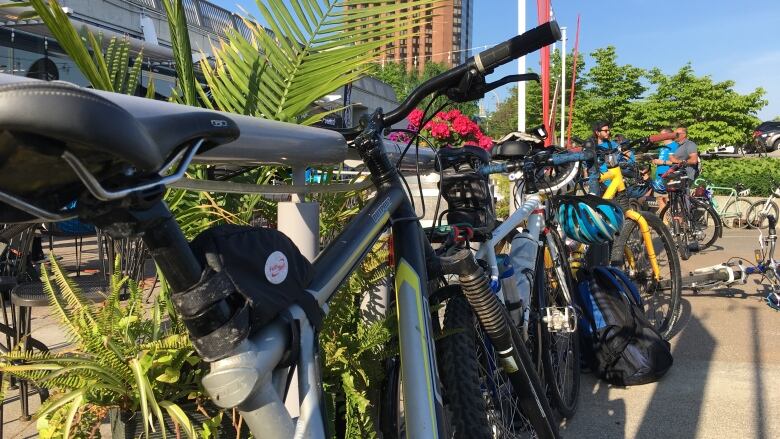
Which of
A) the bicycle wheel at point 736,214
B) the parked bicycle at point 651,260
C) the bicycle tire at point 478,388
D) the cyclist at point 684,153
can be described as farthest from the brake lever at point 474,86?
the bicycle wheel at point 736,214

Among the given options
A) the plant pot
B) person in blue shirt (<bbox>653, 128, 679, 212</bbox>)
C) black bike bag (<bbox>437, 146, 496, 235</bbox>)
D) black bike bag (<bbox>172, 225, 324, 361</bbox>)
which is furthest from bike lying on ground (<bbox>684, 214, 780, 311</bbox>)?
person in blue shirt (<bbox>653, 128, 679, 212</bbox>)

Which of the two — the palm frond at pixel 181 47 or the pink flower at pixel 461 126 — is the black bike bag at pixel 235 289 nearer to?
the palm frond at pixel 181 47

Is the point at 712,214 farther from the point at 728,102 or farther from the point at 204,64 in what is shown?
the point at 728,102

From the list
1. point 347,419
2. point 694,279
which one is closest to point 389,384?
point 347,419

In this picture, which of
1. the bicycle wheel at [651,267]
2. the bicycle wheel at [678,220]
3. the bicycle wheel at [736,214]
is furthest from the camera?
the bicycle wheel at [736,214]

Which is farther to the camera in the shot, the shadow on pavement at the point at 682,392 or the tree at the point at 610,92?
the tree at the point at 610,92

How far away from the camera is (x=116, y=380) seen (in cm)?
145

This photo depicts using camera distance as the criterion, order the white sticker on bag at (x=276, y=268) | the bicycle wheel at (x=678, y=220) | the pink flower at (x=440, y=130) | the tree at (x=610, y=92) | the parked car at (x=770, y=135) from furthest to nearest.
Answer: the tree at (x=610, y=92)
the parked car at (x=770, y=135)
the bicycle wheel at (x=678, y=220)
the pink flower at (x=440, y=130)
the white sticker on bag at (x=276, y=268)

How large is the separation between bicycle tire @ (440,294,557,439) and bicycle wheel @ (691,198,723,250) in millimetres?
8511

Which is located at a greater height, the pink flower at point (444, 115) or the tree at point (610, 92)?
the tree at point (610, 92)

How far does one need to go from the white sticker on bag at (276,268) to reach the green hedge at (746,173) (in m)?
15.8

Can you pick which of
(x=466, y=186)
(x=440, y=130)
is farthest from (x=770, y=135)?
(x=466, y=186)

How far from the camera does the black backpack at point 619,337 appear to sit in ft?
12.6

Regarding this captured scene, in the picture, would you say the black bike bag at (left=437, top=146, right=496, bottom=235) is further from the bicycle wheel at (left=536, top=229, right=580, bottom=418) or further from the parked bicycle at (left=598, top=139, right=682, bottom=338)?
the parked bicycle at (left=598, top=139, right=682, bottom=338)
